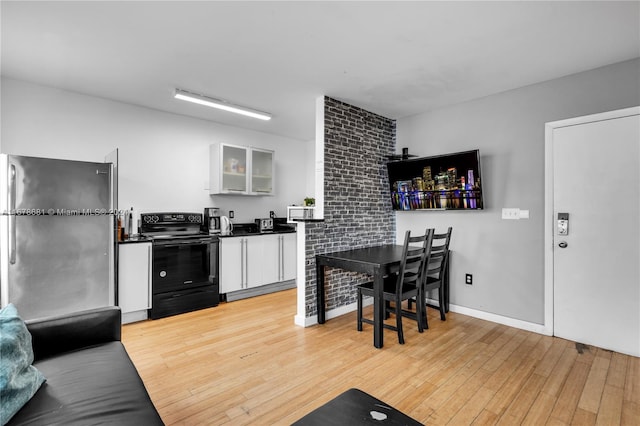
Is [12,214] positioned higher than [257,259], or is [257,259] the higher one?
[12,214]

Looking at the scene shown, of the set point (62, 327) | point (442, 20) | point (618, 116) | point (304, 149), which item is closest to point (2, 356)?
point (62, 327)

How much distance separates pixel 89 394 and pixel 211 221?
3423mm

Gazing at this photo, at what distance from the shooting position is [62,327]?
1.80 m

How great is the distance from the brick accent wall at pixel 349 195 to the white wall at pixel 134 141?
80.8 inches

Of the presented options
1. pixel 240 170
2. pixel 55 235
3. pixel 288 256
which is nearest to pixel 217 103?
pixel 240 170

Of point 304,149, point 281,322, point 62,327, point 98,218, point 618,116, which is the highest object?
point 304,149

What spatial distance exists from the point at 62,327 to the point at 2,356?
581 millimetres

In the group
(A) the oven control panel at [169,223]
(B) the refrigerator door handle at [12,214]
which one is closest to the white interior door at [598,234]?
(A) the oven control panel at [169,223]

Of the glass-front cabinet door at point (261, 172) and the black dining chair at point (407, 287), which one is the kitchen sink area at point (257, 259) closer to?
the glass-front cabinet door at point (261, 172)

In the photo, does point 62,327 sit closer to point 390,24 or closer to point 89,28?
point 89,28

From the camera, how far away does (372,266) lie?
9.84 ft

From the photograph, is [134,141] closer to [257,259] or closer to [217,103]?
[217,103]

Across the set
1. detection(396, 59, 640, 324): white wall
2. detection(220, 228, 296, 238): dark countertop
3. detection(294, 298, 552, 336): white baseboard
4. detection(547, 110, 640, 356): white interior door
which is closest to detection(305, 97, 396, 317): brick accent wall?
detection(294, 298, 552, 336): white baseboard

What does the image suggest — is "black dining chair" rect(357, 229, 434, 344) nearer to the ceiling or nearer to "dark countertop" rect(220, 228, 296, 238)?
the ceiling
